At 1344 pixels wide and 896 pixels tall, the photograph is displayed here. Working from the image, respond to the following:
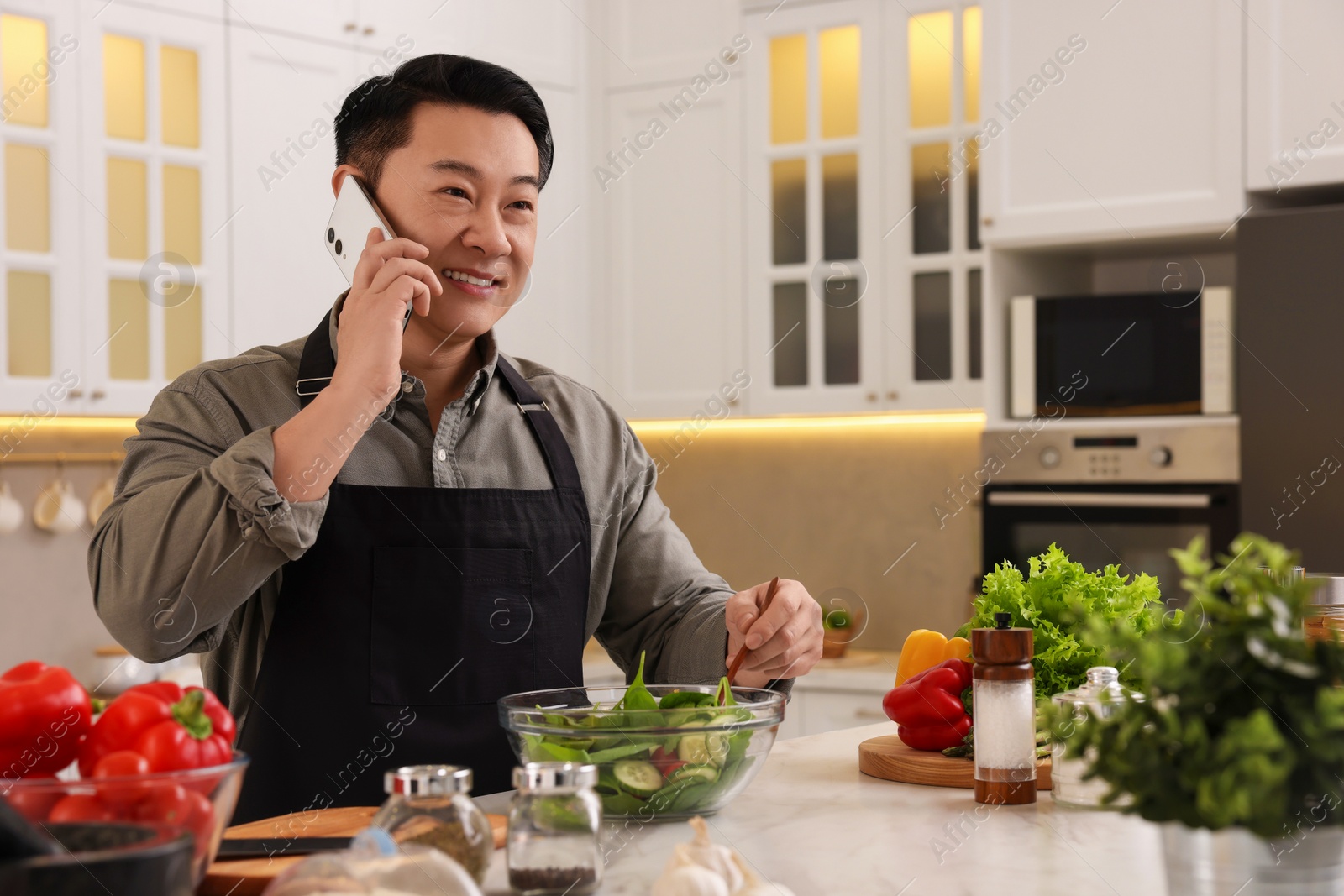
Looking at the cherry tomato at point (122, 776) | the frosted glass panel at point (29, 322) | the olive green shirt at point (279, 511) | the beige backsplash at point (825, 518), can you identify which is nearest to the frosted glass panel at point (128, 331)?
the frosted glass panel at point (29, 322)

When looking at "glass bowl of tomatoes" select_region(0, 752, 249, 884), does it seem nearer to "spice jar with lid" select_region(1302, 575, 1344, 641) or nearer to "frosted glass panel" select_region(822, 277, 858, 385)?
"spice jar with lid" select_region(1302, 575, 1344, 641)

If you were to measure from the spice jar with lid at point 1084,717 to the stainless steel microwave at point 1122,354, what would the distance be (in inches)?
71.1

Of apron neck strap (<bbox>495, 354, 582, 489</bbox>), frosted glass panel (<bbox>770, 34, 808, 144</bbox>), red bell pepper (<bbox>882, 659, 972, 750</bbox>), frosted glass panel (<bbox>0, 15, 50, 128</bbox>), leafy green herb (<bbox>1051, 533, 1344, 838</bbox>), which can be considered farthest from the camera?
frosted glass panel (<bbox>770, 34, 808, 144</bbox>)

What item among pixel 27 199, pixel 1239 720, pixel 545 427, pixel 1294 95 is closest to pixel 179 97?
pixel 27 199

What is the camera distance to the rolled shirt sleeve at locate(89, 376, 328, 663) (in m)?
1.36

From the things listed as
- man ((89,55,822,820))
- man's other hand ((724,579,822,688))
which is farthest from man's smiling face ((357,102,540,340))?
man's other hand ((724,579,822,688))

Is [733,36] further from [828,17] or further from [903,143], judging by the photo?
[903,143]

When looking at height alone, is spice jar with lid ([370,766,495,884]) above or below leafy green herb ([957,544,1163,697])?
below

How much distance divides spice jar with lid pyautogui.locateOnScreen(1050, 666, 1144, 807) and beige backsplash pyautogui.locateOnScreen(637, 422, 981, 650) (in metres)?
2.43

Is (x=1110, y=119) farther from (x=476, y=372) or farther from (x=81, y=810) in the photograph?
(x=81, y=810)

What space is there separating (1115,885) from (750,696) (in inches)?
16.7

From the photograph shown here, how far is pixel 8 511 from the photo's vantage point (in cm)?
320

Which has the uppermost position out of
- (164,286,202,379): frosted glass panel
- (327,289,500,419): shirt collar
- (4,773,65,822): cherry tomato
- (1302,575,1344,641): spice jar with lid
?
(164,286,202,379): frosted glass panel

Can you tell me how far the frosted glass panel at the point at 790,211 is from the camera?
3.54 metres
